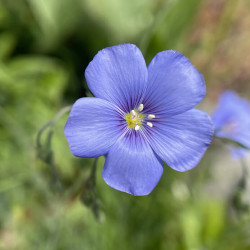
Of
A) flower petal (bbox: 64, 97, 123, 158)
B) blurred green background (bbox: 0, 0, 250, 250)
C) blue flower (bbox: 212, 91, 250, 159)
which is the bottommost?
blurred green background (bbox: 0, 0, 250, 250)

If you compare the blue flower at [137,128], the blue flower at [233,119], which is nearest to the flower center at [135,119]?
the blue flower at [137,128]

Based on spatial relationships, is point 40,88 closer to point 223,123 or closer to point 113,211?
point 113,211

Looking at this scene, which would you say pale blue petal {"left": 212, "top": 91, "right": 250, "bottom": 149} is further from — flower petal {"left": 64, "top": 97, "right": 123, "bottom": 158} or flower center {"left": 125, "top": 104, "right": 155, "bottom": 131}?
flower petal {"left": 64, "top": 97, "right": 123, "bottom": 158}

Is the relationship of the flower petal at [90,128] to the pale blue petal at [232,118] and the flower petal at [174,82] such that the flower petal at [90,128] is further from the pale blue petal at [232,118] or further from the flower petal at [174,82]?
the pale blue petal at [232,118]

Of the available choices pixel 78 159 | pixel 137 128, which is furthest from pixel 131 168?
pixel 78 159

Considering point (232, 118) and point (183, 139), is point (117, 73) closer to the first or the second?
point (183, 139)

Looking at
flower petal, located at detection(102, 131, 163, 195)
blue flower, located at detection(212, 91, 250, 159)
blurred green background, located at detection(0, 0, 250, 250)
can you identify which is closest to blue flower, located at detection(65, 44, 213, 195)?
flower petal, located at detection(102, 131, 163, 195)
